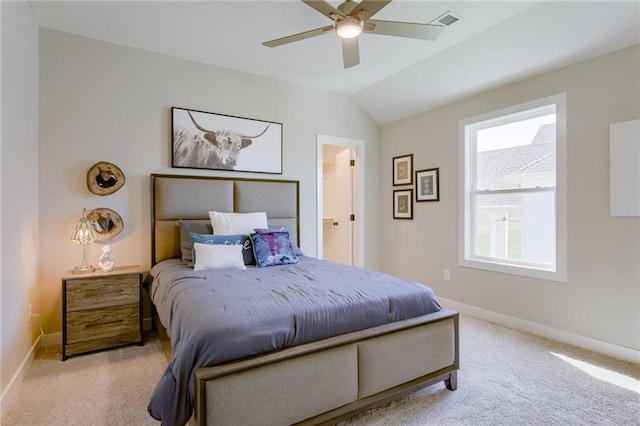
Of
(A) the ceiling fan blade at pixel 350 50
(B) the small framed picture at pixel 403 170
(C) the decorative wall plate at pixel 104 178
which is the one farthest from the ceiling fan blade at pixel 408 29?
(C) the decorative wall plate at pixel 104 178

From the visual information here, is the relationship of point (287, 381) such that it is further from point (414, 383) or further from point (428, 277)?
point (428, 277)

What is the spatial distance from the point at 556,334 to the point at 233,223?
3239 millimetres

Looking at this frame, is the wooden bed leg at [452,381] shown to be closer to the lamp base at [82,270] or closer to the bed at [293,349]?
the bed at [293,349]

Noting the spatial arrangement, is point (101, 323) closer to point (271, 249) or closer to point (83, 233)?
point (83, 233)

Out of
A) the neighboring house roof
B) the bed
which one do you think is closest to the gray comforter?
the bed

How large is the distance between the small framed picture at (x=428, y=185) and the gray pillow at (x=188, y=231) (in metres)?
2.70

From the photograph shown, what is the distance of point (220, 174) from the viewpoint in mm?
3689

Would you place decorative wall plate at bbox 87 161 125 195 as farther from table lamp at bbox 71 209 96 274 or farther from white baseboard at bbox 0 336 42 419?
white baseboard at bbox 0 336 42 419

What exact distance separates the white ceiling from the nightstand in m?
2.18

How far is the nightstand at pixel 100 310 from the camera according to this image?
8.49 feet

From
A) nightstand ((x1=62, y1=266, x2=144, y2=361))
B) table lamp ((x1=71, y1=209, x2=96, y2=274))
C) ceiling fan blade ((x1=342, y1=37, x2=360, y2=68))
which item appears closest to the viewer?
ceiling fan blade ((x1=342, y1=37, x2=360, y2=68))

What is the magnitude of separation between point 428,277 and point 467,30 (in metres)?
2.84

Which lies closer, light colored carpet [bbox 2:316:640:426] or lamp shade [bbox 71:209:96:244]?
light colored carpet [bbox 2:316:640:426]

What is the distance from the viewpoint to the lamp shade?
2795 millimetres
